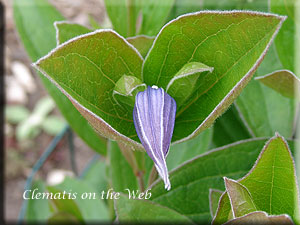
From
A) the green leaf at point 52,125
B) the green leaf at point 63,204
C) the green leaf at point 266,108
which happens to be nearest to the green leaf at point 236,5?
the green leaf at point 266,108

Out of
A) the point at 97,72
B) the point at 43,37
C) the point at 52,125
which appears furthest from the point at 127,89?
the point at 52,125

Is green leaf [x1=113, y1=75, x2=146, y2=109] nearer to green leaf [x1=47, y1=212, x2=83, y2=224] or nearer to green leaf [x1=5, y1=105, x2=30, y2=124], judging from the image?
green leaf [x1=47, y1=212, x2=83, y2=224]

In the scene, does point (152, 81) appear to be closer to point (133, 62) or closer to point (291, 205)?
→ point (133, 62)

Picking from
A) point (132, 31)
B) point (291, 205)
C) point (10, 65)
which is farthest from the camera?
point (10, 65)

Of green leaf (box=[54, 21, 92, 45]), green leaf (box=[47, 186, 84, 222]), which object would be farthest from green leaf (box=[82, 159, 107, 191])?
green leaf (box=[54, 21, 92, 45])

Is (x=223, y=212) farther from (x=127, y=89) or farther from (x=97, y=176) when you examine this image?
(x=97, y=176)

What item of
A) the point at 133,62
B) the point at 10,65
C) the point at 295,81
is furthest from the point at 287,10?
the point at 10,65
